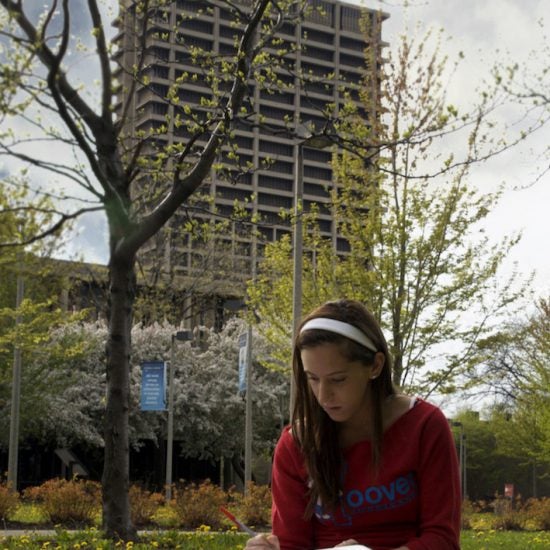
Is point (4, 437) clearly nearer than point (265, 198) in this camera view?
Yes

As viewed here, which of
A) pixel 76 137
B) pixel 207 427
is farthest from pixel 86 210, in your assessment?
pixel 207 427

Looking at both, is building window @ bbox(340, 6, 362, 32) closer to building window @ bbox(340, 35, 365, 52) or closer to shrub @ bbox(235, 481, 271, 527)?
building window @ bbox(340, 35, 365, 52)

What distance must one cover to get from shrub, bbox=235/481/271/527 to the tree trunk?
7.04 meters

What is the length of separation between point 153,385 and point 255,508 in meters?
8.92

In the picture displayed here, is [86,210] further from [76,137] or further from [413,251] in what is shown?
[413,251]

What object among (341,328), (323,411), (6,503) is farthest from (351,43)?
(341,328)

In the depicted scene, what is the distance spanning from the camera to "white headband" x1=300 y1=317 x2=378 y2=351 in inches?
107

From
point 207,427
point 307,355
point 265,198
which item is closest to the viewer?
point 307,355

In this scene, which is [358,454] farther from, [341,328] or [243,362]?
[243,362]

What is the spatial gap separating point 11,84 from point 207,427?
95.5ft

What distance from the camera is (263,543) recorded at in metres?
2.63

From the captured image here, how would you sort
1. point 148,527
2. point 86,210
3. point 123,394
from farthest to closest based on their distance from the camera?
point 148,527 < point 123,394 < point 86,210

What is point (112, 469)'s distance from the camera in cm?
1070

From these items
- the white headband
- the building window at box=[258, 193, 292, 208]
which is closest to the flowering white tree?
the white headband
